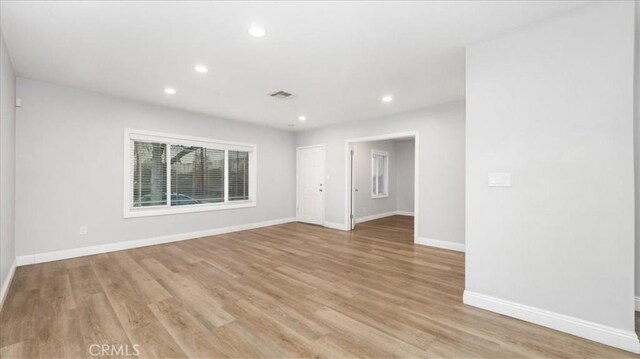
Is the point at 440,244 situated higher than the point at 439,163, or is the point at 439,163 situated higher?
the point at 439,163

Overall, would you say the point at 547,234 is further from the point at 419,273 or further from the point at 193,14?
the point at 193,14

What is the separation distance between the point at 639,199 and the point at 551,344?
1683 mm

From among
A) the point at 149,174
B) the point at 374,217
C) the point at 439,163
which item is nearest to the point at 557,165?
the point at 439,163

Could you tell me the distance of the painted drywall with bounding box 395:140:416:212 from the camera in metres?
8.41

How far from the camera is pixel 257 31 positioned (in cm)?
238

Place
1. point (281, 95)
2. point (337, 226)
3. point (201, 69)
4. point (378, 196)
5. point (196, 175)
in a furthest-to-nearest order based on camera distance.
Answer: point (378, 196), point (337, 226), point (196, 175), point (281, 95), point (201, 69)

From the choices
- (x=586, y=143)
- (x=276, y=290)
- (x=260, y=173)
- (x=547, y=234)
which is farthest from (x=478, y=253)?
(x=260, y=173)

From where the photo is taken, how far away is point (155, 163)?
4879 millimetres

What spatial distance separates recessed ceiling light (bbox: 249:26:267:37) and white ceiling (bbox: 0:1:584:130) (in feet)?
0.19

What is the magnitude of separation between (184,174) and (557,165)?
5.62 meters

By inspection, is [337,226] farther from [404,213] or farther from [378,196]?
[404,213]

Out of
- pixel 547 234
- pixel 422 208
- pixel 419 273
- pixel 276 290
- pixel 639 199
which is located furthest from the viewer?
pixel 422 208

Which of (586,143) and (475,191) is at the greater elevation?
(586,143)

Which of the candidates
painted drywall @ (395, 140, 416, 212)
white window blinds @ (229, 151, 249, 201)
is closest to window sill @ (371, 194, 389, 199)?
painted drywall @ (395, 140, 416, 212)
